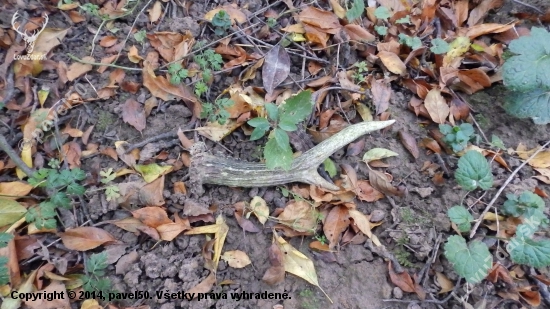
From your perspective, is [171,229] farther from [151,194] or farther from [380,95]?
[380,95]

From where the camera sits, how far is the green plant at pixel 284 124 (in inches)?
74.0

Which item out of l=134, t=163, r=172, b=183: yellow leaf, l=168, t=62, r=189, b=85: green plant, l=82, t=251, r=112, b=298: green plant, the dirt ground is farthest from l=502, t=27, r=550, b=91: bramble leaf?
l=82, t=251, r=112, b=298: green plant

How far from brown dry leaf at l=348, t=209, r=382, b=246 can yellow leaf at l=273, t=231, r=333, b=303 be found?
0.32 metres

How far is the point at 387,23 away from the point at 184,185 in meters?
1.65

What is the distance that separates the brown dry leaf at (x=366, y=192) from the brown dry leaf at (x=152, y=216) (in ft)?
3.29

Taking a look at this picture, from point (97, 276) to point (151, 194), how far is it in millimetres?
455

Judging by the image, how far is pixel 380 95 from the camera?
2.31 m

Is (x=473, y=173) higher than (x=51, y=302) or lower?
higher

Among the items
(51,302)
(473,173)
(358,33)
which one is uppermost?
(358,33)

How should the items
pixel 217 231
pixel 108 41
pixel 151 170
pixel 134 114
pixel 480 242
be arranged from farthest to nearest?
pixel 108 41 < pixel 134 114 < pixel 151 170 < pixel 217 231 < pixel 480 242

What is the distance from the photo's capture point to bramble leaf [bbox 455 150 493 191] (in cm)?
192

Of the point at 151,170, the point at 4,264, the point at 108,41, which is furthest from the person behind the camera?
the point at 108,41

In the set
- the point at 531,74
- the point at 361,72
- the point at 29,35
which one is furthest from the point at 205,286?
the point at 531,74

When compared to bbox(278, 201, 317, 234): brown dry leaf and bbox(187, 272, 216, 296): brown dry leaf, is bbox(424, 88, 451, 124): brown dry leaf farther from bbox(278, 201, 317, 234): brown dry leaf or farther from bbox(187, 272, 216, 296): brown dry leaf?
bbox(187, 272, 216, 296): brown dry leaf
